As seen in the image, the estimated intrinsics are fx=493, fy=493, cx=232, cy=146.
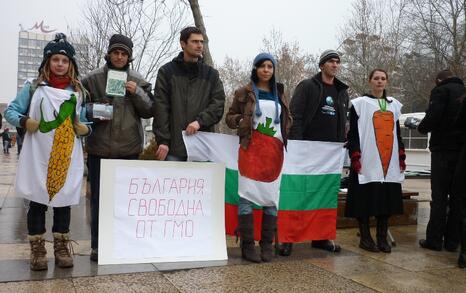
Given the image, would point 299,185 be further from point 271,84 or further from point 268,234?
point 271,84

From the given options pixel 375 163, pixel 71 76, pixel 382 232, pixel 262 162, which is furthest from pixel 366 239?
pixel 71 76

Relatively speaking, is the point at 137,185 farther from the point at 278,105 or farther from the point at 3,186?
the point at 3,186

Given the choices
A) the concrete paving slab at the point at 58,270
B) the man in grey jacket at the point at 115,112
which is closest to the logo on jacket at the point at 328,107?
the man in grey jacket at the point at 115,112

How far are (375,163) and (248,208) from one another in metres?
1.64

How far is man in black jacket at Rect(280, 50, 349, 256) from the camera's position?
212 inches

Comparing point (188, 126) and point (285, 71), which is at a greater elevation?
point (285, 71)

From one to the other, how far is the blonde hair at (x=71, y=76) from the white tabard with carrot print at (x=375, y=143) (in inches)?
117

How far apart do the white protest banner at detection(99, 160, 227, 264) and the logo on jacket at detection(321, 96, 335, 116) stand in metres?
1.33

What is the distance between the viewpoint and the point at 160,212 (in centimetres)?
471

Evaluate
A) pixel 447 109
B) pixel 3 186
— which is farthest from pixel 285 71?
pixel 447 109

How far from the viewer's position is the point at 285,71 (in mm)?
32219

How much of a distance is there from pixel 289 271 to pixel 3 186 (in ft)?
33.2

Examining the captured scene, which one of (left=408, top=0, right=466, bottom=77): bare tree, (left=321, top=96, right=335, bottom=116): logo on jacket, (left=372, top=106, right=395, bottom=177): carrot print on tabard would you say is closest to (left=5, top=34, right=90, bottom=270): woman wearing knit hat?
(left=321, top=96, right=335, bottom=116): logo on jacket

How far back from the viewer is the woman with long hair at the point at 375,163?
5520 millimetres
